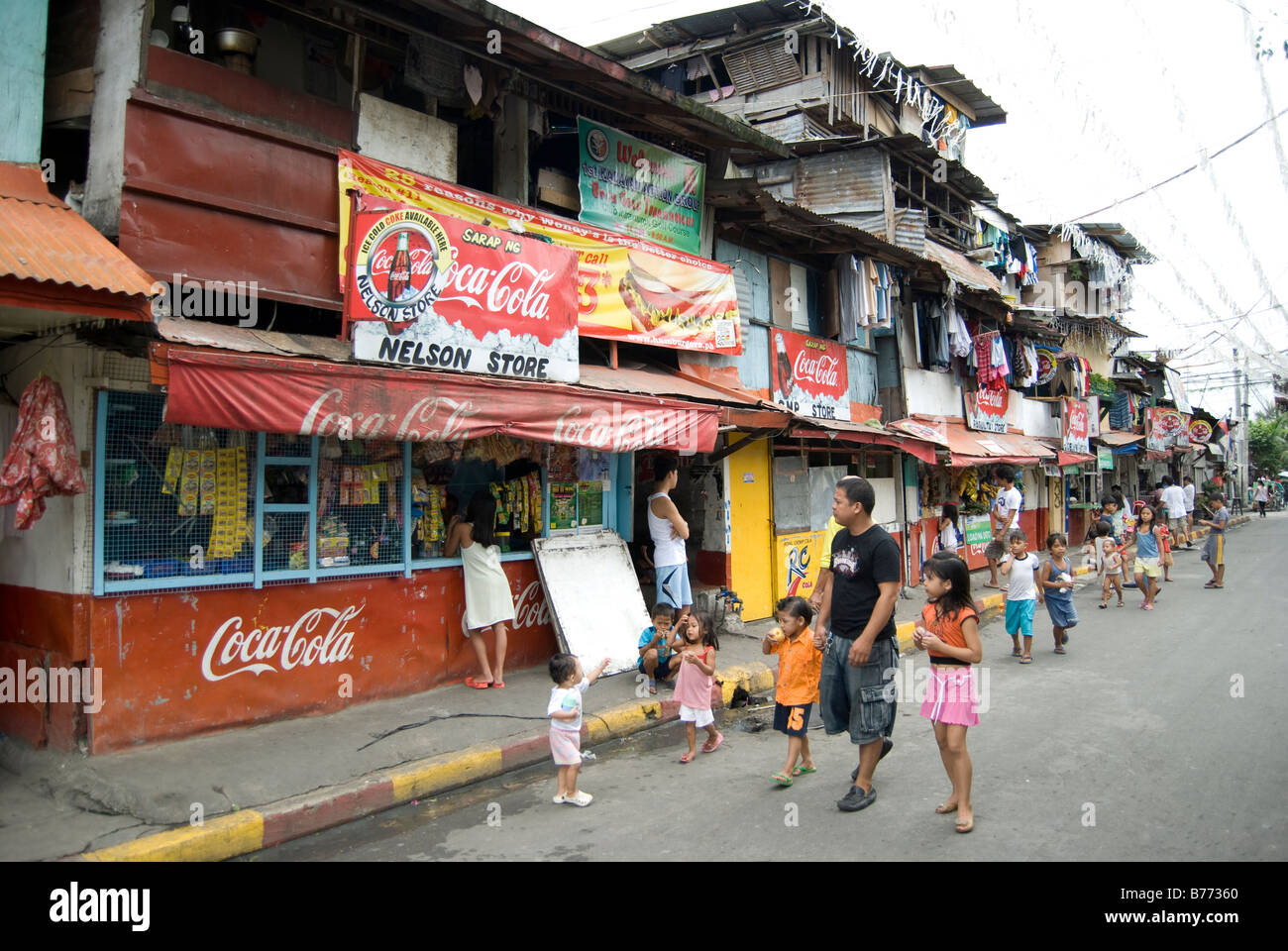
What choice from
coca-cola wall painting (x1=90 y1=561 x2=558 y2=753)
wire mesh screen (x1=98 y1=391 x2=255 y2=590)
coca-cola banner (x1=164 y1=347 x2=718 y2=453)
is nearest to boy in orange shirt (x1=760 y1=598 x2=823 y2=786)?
coca-cola banner (x1=164 y1=347 x2=718 y2=453)

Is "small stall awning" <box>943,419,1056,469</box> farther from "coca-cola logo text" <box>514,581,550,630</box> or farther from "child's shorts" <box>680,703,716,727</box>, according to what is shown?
"child's shorts" <box>680,703,716,727</box>

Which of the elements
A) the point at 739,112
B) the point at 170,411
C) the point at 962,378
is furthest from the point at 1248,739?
the point at 739,112

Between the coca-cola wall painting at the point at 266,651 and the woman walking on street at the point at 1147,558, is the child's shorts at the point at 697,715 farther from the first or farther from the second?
the woman walking on street at the point at 1147,558

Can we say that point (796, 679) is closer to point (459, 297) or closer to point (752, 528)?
point (459, 297)

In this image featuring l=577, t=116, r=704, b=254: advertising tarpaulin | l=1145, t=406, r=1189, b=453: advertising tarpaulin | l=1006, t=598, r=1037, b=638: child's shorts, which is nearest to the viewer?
l=577, t=116, r=704, b=254: advertising tarpaulin

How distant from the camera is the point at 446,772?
584 centimetres

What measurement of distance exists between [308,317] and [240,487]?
5.89 ft

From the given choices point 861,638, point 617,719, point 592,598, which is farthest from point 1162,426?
point 861,638

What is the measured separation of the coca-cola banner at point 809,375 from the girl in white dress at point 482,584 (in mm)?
5851

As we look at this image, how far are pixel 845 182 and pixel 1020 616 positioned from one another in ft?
34.5

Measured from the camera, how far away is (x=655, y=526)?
29.3 feet

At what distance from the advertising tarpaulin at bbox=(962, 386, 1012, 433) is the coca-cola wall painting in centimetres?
1469

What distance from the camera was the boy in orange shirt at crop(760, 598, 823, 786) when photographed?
18.3 feet
